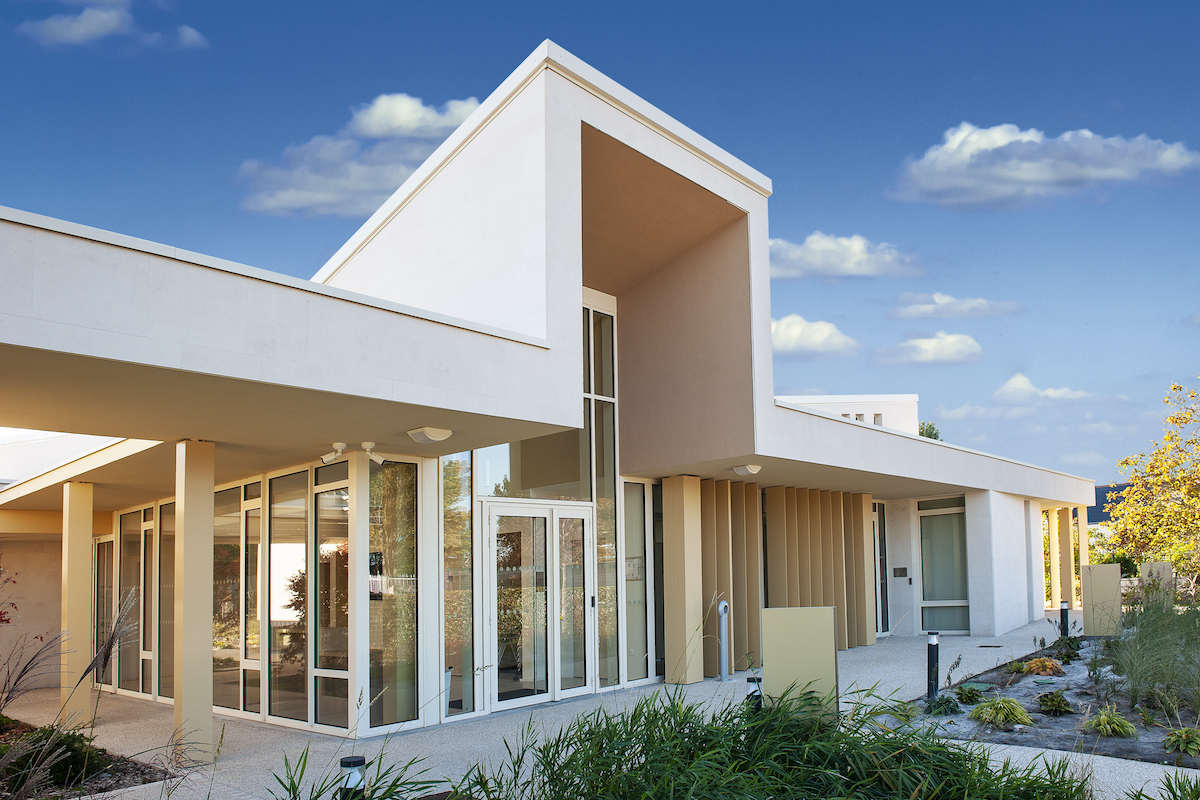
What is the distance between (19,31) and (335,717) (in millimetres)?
31541

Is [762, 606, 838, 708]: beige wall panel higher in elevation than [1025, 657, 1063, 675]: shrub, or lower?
higher

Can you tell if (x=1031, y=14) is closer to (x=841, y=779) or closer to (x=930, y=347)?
(x=841, y=779)

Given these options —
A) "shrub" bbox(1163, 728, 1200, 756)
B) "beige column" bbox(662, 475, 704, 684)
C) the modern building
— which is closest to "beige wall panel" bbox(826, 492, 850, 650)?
the modern building

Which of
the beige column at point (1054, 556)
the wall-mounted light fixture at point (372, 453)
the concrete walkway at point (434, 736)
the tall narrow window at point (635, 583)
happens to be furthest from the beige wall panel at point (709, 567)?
the beige column at point (1054, 556)

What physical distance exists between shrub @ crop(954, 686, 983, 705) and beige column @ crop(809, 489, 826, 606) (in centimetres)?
527

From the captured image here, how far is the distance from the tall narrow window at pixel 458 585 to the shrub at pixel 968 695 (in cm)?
483

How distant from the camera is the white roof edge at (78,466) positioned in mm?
8247

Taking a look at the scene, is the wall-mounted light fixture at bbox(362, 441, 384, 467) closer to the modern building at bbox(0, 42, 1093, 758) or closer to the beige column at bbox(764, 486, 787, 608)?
the modern building at bbox(0, 42, 1093, 758)

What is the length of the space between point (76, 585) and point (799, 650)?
7815 mm

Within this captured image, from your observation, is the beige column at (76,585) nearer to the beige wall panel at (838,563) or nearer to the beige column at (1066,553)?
the beige wall panel at (838,563)

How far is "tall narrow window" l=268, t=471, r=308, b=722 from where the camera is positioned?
28.8 ft

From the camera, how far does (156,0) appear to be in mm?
32438

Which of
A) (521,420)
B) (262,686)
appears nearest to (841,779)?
(521,420)

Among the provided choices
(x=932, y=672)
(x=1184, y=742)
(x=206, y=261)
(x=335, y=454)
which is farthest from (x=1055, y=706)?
(x=206, y=261)
